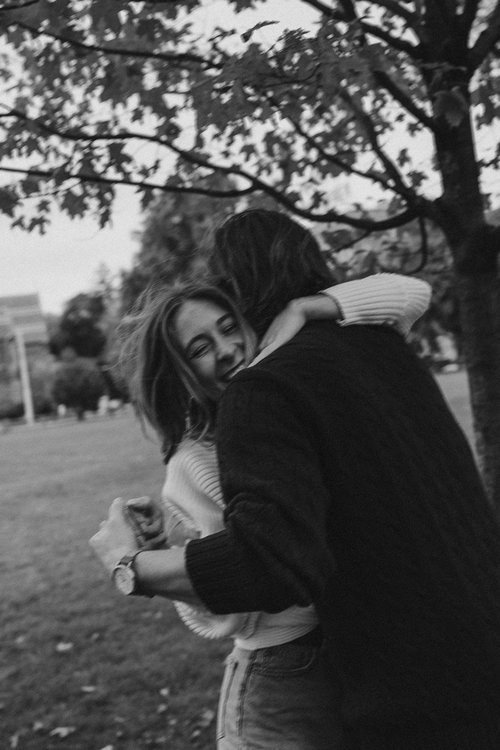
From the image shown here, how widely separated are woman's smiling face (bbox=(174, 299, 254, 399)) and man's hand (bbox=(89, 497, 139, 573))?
352mm

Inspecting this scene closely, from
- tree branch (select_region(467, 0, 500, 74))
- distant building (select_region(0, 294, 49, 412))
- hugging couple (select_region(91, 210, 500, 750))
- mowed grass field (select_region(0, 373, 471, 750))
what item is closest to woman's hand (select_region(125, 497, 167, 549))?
hugging couple (select_region(91, 210, 500, 750))

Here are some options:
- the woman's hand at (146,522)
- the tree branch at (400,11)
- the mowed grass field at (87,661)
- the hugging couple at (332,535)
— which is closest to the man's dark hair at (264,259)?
the hugging couple at (332,535)

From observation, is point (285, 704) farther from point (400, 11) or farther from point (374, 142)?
point (400, 11)

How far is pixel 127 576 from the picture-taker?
1462 millimetres

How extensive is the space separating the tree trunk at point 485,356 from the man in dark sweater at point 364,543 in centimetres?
210

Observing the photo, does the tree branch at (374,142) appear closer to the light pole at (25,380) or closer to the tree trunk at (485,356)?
the tree trunk at (485,356)

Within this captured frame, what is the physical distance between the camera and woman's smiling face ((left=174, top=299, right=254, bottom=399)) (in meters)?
1.78

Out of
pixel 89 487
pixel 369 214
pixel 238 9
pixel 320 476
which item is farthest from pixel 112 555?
pixel 89 487

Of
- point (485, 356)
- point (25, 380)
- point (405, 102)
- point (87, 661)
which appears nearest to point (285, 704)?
point (485, 356)

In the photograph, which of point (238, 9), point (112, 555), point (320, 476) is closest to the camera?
point (320, 476)

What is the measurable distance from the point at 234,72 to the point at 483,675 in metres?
2.44

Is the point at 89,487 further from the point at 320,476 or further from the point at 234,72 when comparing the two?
the point at 320,476

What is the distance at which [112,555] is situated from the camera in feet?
5.02

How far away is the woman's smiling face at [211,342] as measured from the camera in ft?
5.82
